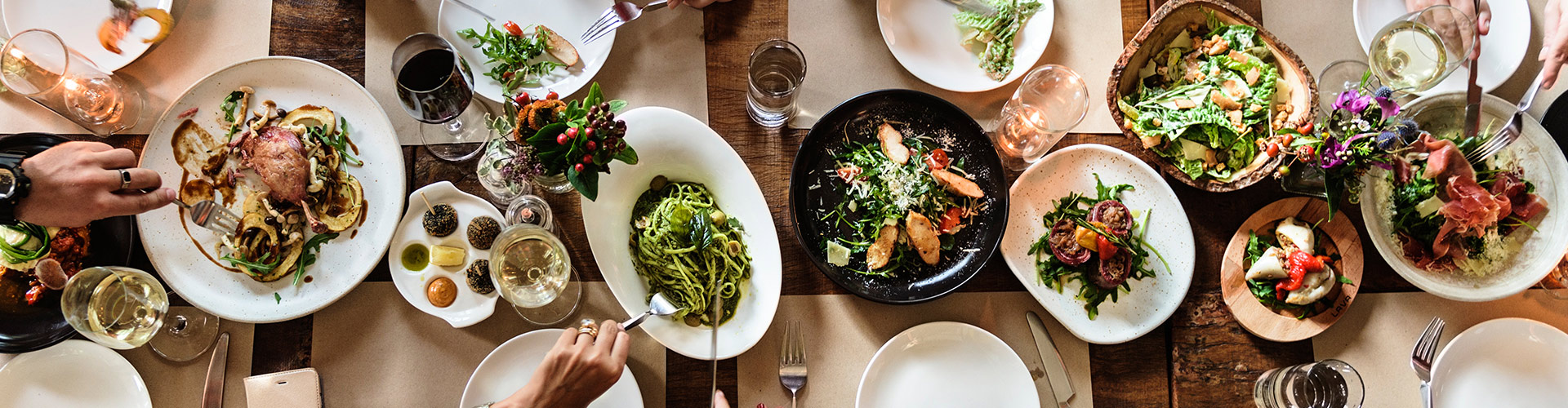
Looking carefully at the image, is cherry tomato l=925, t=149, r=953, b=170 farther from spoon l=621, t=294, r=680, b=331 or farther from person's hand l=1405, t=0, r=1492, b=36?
person's hand l=1405, t=0, r=1492, b=36

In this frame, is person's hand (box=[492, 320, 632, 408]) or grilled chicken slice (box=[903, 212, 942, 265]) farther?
grilled chicken slice (box=[903, 212, 942, 265])

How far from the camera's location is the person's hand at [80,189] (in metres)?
1.90

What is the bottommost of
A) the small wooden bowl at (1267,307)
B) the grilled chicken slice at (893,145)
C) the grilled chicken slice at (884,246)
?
the small wooden bowl at (1267,307)

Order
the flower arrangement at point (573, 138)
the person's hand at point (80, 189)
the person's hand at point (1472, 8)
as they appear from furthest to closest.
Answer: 1. the person's hand at point (1472, 8)
2. the person's hand at point (80, 189)
3. the flower arrangement at point (573, 138)

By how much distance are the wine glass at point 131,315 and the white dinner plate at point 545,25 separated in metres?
1.09

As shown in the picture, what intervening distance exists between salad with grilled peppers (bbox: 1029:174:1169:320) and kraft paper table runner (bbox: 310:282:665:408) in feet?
4.57

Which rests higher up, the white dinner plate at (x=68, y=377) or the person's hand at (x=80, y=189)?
the person's hand at (x=80, y=189)

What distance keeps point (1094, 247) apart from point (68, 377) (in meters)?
3.14

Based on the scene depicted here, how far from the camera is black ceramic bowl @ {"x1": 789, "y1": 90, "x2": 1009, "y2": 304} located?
2.22m

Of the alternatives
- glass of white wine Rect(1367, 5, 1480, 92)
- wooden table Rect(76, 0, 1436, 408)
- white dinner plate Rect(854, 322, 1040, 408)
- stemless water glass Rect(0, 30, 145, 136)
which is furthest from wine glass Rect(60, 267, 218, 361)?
glass of white wine Rect(1367, 5, 1480, 92)

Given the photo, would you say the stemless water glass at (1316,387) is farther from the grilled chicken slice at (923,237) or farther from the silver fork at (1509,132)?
the grilled chicken slice at (923,237)

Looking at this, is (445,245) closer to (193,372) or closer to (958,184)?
(193,372)

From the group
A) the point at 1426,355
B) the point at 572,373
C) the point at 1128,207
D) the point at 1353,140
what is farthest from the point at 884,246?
the point at 1426,355

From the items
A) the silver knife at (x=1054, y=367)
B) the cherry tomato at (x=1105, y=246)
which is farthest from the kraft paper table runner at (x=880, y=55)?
the silver knife at (x=1054, y=367)
